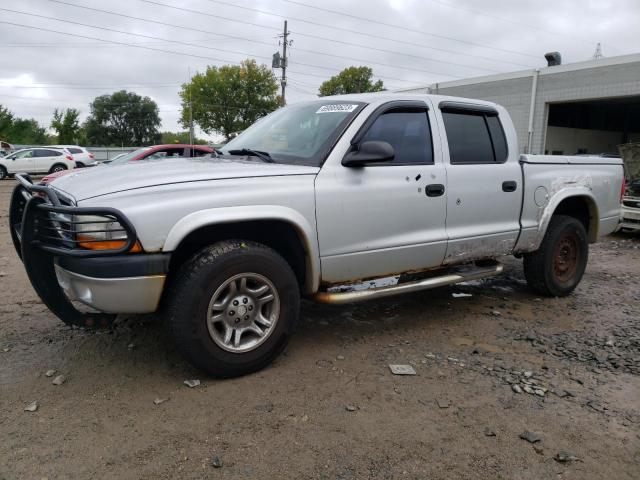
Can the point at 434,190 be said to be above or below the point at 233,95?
below

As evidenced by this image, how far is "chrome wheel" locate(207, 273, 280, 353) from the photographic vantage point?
300cm

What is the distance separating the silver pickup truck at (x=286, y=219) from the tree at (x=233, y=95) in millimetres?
54741

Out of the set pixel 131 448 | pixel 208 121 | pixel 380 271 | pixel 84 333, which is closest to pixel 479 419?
pixel 380 271

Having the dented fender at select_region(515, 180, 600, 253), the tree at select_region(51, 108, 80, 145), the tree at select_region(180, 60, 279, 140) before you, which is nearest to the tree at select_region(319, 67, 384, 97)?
the tree at select_region(180, 60, 279, 140)

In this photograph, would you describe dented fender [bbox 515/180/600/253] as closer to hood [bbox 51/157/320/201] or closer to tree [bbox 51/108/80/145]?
hood [bbox 51/157/320/201]

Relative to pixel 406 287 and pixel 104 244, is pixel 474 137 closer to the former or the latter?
pixel 406 287

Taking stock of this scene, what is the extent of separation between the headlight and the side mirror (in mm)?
1484

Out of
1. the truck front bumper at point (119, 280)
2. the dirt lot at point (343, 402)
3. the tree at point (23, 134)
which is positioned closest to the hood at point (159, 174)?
the truck front bumper at point (119, 280)

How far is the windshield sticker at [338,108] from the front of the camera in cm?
369

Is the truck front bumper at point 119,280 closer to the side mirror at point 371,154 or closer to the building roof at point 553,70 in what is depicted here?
the side mirror at point 371,154

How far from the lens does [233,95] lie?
189 feet

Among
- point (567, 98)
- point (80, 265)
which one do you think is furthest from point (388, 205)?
point (567, 98)

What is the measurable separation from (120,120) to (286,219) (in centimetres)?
8700

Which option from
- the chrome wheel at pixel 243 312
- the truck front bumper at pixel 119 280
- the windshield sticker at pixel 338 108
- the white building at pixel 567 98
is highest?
the white building at pixel 567 98
